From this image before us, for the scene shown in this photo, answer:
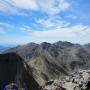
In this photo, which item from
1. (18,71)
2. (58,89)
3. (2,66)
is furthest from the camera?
(18,71)

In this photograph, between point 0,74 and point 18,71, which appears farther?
point 18,71

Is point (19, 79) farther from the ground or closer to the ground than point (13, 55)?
closer to the ground

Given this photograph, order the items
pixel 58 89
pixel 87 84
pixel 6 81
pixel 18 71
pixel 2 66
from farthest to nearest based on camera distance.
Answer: pixel 18 71 → pixel 2 66 → pixel 6 81 → pixel 58 89 → pixel 87 84

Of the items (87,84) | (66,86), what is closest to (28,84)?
(66,86)

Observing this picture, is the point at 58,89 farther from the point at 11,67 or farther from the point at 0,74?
the point at 11,67

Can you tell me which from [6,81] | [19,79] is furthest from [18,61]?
[6,81]

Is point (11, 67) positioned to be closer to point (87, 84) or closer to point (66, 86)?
point (66, 86)

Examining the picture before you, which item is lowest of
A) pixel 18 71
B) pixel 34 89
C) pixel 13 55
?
pixel 34 89
